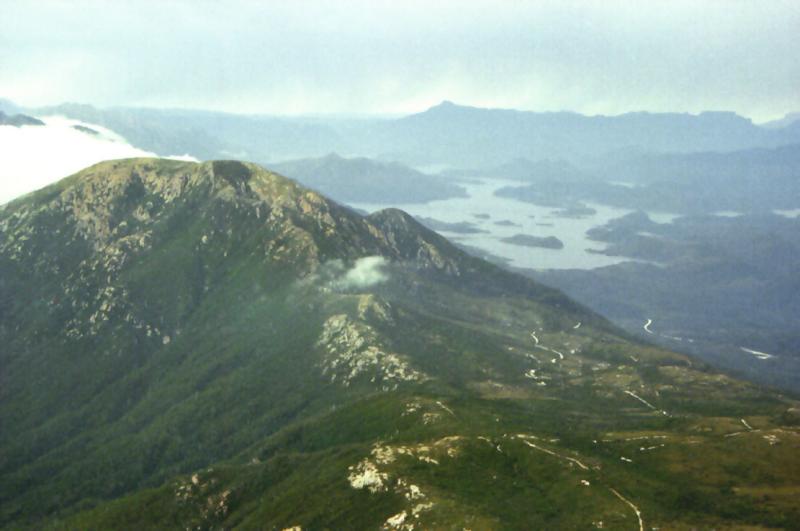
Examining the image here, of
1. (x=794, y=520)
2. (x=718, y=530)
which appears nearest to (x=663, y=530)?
(x=718, y=530)

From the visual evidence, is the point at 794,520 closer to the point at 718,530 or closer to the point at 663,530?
the point at 718,530
